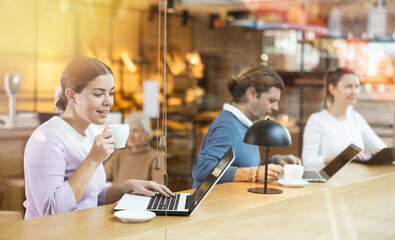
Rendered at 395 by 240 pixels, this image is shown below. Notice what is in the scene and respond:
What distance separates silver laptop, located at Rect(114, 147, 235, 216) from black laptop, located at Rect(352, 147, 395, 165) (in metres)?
1.41

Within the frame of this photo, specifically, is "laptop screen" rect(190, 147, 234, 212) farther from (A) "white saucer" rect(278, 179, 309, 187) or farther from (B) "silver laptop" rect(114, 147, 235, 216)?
(A) "white saucer" rect(278, 179, 309, 187)

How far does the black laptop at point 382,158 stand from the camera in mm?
2876

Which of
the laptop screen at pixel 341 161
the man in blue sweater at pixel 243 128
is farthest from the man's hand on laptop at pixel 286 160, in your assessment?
the laptop screen at pixel 341 161

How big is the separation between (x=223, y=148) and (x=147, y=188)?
0.55m

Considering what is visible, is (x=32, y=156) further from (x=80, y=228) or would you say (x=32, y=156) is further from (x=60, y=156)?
(x=80, y=228)

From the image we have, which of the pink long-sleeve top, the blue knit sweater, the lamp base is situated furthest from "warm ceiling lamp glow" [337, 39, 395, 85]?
the pink long-sleeve top

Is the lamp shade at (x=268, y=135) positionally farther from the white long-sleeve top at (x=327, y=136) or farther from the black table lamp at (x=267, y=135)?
the white long-sleeve top at (x=327, y=136)

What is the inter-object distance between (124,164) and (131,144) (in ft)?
0.36

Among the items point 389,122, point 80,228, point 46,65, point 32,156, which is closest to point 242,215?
point 80,228

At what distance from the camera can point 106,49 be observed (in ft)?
6.91

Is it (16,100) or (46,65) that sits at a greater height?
(46,65)

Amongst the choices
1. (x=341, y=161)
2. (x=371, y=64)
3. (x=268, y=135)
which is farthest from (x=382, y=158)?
(x=371, y=64)

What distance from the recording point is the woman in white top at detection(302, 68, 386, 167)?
300 centimetres

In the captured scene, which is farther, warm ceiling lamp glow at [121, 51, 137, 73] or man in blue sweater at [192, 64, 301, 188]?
warm ceiling lamp glow at [121, 51, 137, 73]
